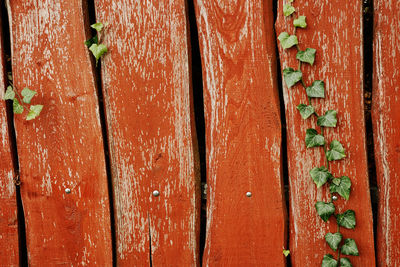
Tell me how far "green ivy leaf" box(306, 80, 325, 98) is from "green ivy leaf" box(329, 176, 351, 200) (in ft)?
0.99

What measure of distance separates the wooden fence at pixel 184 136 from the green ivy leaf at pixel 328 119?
0.10 ft

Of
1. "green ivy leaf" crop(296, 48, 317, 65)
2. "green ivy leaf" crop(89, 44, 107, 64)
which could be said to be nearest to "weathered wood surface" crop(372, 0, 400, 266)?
"green ivy leaf" crop(296, 48, 317, 65)

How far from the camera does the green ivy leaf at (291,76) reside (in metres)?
1.16

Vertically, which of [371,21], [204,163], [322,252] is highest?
[371,21]

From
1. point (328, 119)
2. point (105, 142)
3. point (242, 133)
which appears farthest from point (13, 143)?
point (328, 119)

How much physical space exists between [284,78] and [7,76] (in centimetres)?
106

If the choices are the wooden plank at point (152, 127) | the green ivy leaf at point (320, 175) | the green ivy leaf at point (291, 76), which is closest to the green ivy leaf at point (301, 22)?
the green ivy leaf at point (291, 76)

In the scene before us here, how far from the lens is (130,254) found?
1276mm

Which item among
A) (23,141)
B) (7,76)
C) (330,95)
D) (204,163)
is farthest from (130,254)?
(330,95)

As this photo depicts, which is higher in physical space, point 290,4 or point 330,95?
point 290,4

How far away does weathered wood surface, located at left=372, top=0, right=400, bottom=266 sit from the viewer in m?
1.15

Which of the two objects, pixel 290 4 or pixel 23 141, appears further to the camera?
pixel 23 141

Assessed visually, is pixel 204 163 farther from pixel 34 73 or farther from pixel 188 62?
pixel 34 73

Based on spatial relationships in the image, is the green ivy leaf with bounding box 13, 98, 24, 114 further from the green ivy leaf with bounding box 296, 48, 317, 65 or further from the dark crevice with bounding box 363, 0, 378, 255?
the dark crevice with bounding box 363, 0, 378, 255
